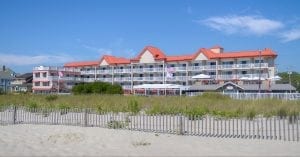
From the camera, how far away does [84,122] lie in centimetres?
1873

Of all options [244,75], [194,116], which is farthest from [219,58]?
[194,116]

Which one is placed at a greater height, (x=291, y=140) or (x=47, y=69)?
(x=47, y=69)

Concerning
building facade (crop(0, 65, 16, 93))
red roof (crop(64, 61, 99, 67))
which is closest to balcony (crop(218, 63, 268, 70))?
red roof (crop(64, 61, 99, 67))

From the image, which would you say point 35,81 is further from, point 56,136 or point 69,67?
point 56,136

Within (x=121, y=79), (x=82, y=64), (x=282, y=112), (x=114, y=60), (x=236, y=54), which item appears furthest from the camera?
(x=82, y=64)

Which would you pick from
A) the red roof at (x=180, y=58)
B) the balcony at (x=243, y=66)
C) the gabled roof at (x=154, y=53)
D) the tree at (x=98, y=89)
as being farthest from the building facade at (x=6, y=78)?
the balcony at (x=243, y=66)

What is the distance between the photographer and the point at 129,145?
12984 mm

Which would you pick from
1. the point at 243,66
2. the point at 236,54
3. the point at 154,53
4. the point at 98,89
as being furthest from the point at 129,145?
the point at 154,53

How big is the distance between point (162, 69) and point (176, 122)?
75716 mm

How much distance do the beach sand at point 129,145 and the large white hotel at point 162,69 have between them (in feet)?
196

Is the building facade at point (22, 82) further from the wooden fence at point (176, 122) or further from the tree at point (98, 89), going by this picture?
the wooden fence at point (176, 122)

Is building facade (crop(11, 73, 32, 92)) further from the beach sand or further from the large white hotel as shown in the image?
the beach sand

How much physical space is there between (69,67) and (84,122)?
9400 cm

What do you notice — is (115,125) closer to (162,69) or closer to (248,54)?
(248,54)
